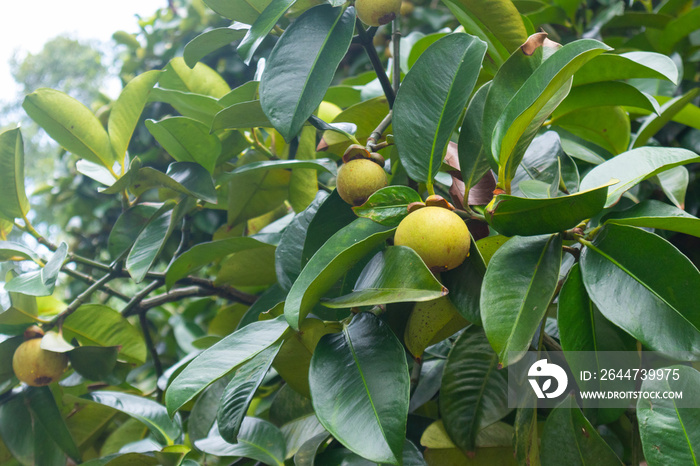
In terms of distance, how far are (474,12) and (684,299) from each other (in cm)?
39

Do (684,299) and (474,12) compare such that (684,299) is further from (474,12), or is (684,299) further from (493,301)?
(474,12)

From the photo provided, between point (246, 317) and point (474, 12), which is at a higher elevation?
point (474, 12)

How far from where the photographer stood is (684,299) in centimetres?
45

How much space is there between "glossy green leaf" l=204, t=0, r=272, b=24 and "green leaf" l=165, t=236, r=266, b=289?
30 cm

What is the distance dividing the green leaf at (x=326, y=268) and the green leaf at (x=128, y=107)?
492mm

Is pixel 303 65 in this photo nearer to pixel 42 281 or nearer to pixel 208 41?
pixel 208 41

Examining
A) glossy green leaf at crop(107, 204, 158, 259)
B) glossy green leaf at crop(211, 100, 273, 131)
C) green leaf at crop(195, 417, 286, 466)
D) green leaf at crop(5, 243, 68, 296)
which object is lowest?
green leaf at crop(195, 417, 286, 466)

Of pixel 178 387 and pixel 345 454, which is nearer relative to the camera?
pixel 178 387

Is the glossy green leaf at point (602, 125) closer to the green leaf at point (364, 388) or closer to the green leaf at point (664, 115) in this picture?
the green leaf at point (664, 115)

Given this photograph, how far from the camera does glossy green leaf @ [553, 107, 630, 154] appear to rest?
0.75 meters

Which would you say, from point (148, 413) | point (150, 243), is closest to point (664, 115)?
point (150, 243)

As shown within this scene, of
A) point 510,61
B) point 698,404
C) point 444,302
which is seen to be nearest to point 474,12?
point 510,61

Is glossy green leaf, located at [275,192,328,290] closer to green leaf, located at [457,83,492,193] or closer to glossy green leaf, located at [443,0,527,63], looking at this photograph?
→ green leaf, located at [457,83,492,193]

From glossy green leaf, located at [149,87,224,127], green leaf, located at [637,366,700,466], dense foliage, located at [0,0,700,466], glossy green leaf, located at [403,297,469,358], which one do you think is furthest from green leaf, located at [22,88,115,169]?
green leaf, located at [637,366,700,466]
